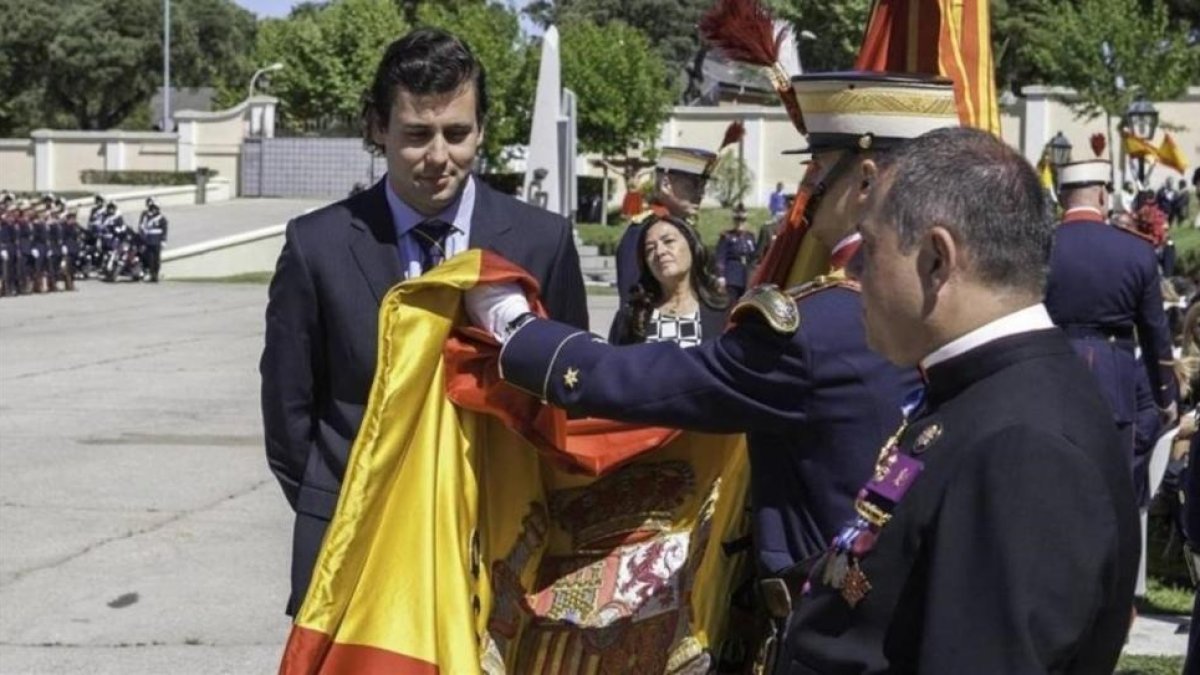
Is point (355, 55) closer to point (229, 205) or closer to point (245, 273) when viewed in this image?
point (229, 205)

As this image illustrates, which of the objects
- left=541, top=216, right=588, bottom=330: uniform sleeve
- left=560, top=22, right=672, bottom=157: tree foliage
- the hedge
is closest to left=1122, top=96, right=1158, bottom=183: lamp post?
left=541, top=216, right=588, bottom=330: uniform sleeve

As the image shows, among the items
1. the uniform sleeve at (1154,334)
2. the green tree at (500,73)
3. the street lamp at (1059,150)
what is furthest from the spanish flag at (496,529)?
the green tree at (500,73)

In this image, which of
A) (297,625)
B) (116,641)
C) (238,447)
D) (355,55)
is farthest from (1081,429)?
(355,55)

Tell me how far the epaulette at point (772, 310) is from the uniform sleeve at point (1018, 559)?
1.15 meters

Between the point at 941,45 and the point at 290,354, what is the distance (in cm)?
179

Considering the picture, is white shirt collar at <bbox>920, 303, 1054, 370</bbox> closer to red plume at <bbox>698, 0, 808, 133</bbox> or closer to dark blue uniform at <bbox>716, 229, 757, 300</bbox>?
red plume at <bbox>698, 0, 808, 133</bbox>

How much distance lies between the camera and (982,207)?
2418 millimetres

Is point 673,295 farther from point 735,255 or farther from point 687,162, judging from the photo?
point 735,255

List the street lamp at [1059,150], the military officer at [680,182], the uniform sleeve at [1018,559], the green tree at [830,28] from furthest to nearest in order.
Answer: the green tree at [830,28] → the street lamp at [1059,150] → the military officer at [680,182] → the uniform sleeve at [1018,559]

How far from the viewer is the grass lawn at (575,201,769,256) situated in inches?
1609

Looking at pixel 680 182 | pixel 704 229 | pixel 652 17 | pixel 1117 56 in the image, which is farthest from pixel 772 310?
pixel 652 17

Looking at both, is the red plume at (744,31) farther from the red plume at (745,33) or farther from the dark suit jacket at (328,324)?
the dark suit jacket at (328,324)

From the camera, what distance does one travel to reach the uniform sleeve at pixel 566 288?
4469 mm

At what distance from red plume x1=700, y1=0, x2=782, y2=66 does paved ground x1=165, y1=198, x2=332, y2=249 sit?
1607 inches
